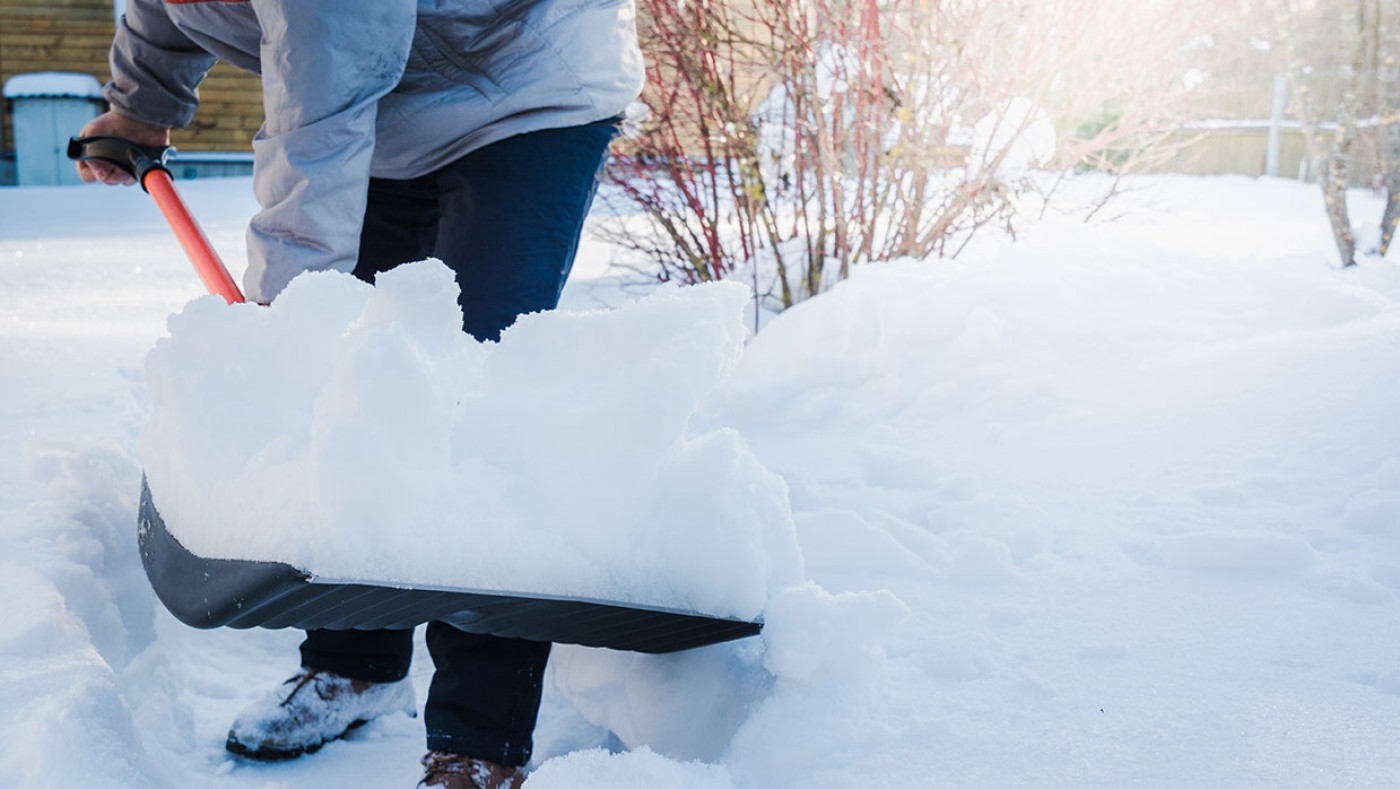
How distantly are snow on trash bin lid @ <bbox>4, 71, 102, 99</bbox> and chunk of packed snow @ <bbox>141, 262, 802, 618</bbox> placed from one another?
32.7 ft

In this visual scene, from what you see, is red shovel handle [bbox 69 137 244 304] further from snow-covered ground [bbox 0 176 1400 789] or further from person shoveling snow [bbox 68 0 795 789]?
snow-covered ground [bbox 0 176 1400 789]

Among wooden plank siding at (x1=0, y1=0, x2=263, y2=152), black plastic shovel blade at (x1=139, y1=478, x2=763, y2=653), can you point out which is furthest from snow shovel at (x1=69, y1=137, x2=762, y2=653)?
wooden plank siding at (x1=0, y1=0, x2=263, y2=152)

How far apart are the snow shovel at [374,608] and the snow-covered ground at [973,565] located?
13 centimetres

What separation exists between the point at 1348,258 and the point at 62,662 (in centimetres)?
541

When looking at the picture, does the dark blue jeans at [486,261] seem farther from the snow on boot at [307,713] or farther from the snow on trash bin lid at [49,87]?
the snow on trash bin lid at [49,87]

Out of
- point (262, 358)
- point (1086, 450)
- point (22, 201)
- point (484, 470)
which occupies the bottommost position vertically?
point (22, 201)

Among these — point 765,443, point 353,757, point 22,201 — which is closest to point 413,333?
point 353,757

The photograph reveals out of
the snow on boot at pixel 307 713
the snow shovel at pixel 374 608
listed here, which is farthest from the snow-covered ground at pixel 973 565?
the snow shovel at pixel 374 608

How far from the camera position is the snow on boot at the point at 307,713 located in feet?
5.66

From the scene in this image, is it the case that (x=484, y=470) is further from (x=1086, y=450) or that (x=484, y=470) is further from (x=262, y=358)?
(x=1086, y=450)

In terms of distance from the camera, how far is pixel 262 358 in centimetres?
129

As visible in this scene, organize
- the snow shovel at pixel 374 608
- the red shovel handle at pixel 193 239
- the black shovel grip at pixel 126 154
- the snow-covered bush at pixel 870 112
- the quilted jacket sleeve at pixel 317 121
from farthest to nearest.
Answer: the snow-covered bush at pixel 870 112, the black shovel grip at pixel 126 154, the red shovel handle at pixel 193 239, the quilted jacket sleeve at pixel 317 121, the snow shovel at pixel 374 608

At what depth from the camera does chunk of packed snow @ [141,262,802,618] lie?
1157mm

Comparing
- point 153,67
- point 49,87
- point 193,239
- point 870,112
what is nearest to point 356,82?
point 193,239
